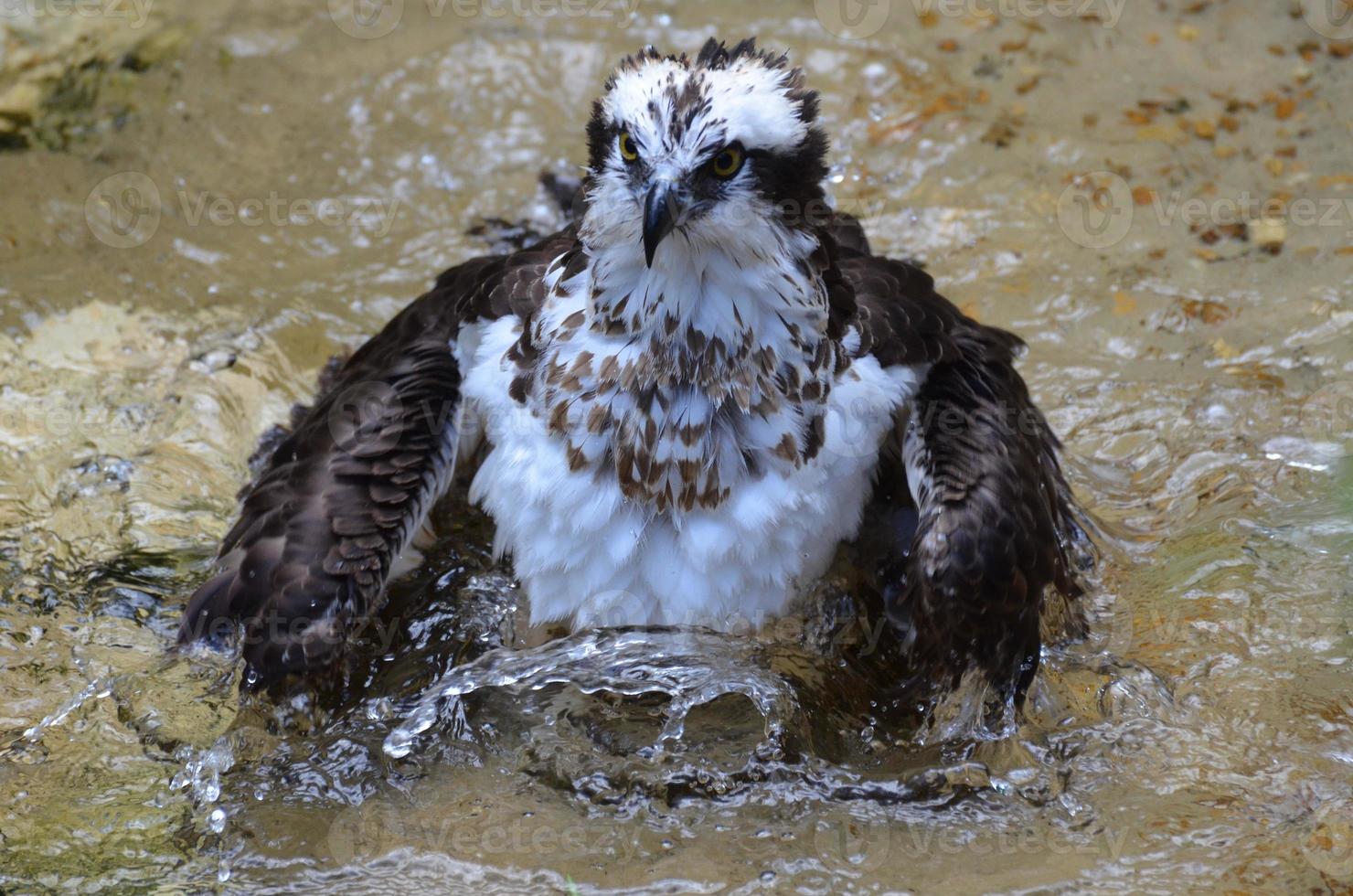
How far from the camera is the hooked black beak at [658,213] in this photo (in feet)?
12.5

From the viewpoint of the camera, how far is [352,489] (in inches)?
176

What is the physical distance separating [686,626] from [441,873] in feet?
3.60

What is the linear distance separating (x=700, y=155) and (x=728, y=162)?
0.12 meters

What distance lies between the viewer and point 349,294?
7.01 meters

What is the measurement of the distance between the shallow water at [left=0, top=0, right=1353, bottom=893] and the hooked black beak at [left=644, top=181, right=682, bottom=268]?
143 cm

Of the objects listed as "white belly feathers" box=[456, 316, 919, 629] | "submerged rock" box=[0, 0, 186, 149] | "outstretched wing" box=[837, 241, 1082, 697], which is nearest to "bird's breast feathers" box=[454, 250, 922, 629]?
"white belly feathers" box=[456, 316, 919, 629]

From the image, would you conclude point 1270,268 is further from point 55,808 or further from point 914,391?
point 55,808

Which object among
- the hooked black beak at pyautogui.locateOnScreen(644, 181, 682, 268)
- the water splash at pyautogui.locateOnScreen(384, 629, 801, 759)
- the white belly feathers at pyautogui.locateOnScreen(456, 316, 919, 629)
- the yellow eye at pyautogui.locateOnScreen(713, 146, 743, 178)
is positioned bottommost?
the water splash at pyautogui.locateOnScreen(384, 629, 801, 759)

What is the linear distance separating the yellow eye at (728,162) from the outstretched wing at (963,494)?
769mm

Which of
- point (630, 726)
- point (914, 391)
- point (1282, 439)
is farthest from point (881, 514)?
point (1282, 439)

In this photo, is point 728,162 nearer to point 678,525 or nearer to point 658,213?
point 658,213

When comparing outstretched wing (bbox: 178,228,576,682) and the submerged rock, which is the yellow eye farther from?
the submerged rock

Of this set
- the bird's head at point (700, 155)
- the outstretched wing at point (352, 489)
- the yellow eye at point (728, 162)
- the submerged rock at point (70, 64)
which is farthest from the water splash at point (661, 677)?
the submerged rock at point (70, 64)

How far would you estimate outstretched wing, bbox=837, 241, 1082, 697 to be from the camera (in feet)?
13.8
